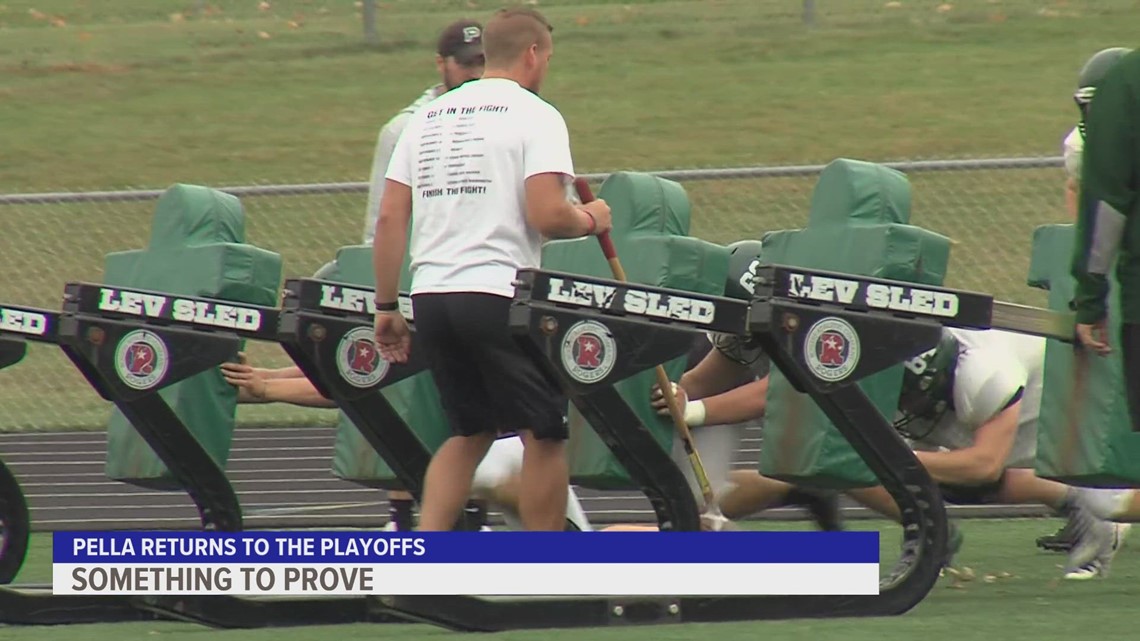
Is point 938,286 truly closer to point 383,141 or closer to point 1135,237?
point 1135,237

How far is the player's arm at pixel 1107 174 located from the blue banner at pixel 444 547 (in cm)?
97

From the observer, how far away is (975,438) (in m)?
7.79

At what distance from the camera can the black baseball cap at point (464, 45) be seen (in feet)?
25.8

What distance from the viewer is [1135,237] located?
6.18m

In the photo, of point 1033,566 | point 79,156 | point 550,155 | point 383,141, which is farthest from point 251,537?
point 79,156

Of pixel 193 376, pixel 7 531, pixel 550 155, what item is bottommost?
pixel 7 531

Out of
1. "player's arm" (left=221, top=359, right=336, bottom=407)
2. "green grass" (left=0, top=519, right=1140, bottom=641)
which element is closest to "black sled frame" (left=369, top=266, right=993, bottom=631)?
"green grass" (left=0, top=519, right=1140, bottom=641)

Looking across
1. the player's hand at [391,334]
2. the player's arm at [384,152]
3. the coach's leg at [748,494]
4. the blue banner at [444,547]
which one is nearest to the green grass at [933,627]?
the blue banner at [444,547]

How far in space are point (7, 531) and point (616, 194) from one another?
2.21 meters

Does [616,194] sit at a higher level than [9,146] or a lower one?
lower

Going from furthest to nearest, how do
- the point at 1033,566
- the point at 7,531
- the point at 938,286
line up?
the point at 1033,566 → the point at 7,531 → the point at 938,286

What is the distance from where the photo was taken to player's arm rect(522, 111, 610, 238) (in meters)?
6.36

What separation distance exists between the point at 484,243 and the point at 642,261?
884 millimetres

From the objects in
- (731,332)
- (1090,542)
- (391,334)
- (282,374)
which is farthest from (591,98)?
(731,332)
